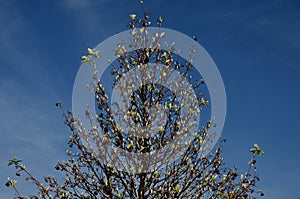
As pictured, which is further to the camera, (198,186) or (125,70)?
(125,70)

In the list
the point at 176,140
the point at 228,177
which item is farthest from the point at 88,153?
the point at 228,177

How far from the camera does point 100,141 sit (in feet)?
44.7

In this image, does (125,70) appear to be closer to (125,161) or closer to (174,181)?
(125,161)

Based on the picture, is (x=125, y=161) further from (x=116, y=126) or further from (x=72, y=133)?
(x=72, y=133)

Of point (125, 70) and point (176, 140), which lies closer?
point (176, 140)

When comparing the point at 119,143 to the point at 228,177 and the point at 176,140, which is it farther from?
the point at 228,177

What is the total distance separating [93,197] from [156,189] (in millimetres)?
1989

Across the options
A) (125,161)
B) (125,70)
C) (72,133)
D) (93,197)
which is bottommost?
(93,197)

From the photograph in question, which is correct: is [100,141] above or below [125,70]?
below

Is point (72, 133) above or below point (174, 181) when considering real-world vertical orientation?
above

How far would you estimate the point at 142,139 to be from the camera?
1356 cm

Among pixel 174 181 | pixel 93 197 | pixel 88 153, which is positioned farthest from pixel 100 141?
pixel 174 181

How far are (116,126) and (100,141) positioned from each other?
69 centimetres

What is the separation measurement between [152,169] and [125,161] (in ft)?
2.83
